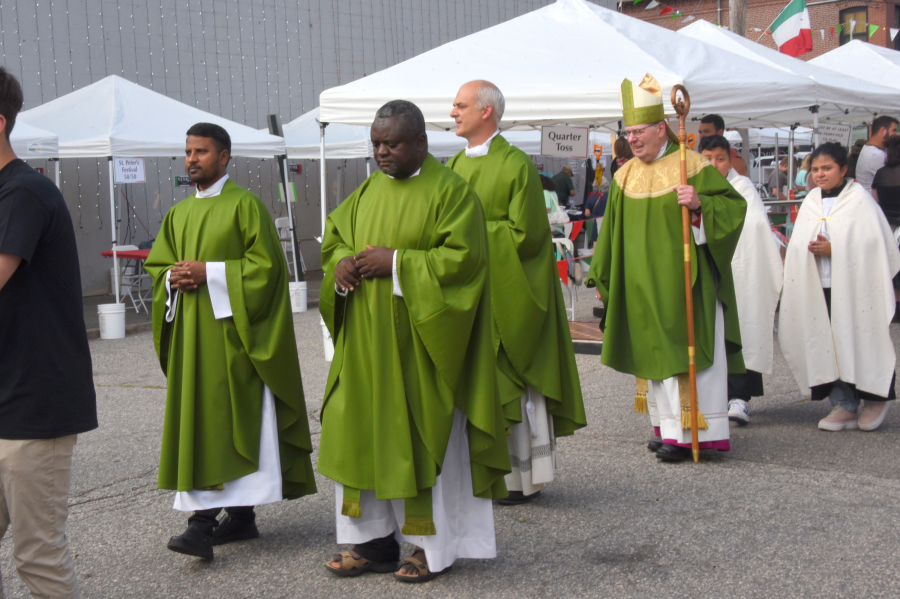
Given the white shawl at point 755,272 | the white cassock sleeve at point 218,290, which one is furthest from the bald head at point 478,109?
the white shawl at point 755,272

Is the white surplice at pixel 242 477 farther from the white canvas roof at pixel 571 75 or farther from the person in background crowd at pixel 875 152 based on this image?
the person in background crowd at pixel 875 152

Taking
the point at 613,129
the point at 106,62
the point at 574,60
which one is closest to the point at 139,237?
the point at 106,62

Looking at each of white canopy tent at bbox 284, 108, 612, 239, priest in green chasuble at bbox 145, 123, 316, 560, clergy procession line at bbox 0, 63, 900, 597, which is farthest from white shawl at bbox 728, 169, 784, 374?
white canopy tent at bbox 284, 108, 612, 239

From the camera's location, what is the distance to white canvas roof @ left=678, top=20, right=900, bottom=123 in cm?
913

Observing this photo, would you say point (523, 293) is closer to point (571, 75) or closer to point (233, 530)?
point (233, 530)

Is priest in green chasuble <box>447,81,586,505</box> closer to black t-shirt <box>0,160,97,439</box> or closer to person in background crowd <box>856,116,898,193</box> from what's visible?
black t-shirt <box>0,160,97,439</box>

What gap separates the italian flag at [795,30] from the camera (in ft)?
45.5

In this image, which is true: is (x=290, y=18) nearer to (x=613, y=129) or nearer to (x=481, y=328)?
(x=613, y=129)

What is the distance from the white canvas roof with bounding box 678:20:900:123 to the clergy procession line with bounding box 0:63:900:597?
13.4 ft

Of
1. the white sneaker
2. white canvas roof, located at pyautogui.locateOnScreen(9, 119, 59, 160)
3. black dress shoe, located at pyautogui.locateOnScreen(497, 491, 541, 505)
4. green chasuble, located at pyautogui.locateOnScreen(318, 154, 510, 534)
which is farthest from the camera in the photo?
white canvas roof, located at pyautogui.locateOnScreen(9, 119, 59, 160)

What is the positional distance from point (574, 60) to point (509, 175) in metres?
4.40

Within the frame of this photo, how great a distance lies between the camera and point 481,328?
3.53m

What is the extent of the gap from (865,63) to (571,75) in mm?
10436

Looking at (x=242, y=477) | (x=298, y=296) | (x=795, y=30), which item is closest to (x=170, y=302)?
(x=242, y=477)
